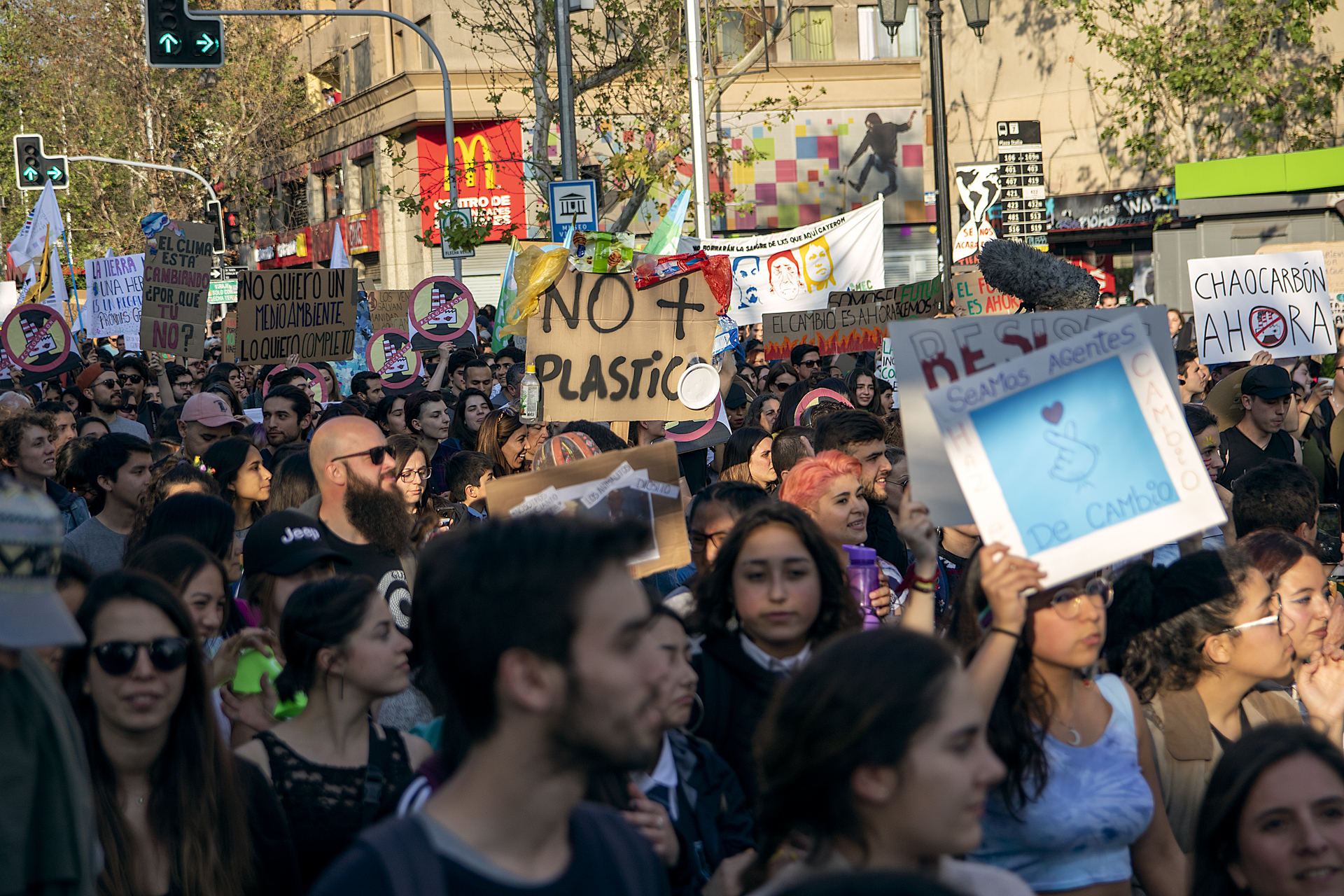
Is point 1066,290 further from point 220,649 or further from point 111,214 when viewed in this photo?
point 111,214

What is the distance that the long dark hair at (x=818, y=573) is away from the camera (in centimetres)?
381

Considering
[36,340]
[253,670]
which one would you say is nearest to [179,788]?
[253,670]

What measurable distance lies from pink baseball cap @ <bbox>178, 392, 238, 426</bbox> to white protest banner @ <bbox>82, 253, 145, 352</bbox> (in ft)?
33.7

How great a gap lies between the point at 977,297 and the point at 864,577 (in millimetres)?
9013

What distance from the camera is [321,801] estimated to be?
325 centimetres

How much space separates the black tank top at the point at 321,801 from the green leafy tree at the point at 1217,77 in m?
24.7

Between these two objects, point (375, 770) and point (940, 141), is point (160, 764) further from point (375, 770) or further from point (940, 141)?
point (940, 141)

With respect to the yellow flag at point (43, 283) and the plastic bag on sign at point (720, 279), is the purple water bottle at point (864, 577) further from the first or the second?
the yellow flag at point (43, 283)

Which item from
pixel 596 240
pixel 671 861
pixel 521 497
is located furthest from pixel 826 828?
pixel 596 240

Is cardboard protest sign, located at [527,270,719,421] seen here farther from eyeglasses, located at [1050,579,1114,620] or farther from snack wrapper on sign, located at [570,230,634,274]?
eyeglasses, located at [1050,579,1114,620]

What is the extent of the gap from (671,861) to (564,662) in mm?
1098

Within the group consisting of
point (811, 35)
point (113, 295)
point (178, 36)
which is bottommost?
point (113, 295)

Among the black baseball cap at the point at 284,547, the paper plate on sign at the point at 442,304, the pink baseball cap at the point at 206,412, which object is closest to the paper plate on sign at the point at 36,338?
the paper plate on sign at the point at 442,304

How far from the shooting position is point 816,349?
1386 cm
